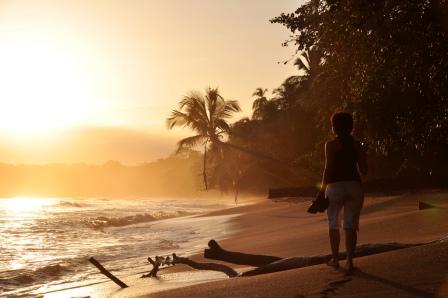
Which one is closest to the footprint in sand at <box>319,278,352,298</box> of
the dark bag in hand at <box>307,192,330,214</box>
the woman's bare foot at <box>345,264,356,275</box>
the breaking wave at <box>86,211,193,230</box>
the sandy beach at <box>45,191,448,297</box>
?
the sandy beach at <box>45,191,448,297</box>

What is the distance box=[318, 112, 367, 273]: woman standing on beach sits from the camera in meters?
4.96

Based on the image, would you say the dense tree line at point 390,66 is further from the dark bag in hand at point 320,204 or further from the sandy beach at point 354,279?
the dark bag in hand at point 320,204

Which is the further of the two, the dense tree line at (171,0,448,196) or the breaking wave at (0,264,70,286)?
the breaking wave at (0,264,70,286)

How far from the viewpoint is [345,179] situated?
498 centimetres

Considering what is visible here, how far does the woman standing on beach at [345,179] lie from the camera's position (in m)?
4.96

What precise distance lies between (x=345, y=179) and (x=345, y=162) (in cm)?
17

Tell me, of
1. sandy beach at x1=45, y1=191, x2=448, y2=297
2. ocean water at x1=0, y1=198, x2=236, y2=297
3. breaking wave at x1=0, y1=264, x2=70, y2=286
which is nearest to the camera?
sandy beach at x1=45, y1=191, x2=448, y2=297

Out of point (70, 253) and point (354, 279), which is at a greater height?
point (354, 279)

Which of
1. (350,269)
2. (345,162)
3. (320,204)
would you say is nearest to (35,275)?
(320,204)

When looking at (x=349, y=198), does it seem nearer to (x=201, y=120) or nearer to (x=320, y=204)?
(x=320, y=204)

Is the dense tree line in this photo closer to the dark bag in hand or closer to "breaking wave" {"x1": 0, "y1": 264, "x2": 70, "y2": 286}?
the dark bag in hand

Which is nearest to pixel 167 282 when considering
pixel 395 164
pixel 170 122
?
pixel 395 164

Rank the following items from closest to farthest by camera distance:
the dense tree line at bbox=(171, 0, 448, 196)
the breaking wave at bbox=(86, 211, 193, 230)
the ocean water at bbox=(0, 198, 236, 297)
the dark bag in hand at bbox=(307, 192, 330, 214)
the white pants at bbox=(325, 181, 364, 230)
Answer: the white pants at bbox=(325, 181, 364, 230) → the dark bag in hand at bbox=(307, 192, 330, 214) → the dense tree line at bbox=(171, 0, 448, 196) → the ocean water at bbox=(0, 198, 236, 297) → the breaking wave at bbox=(86, 211, 193, 230)

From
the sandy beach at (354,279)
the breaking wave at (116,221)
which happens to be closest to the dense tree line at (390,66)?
the sandy beach at (354,279)
